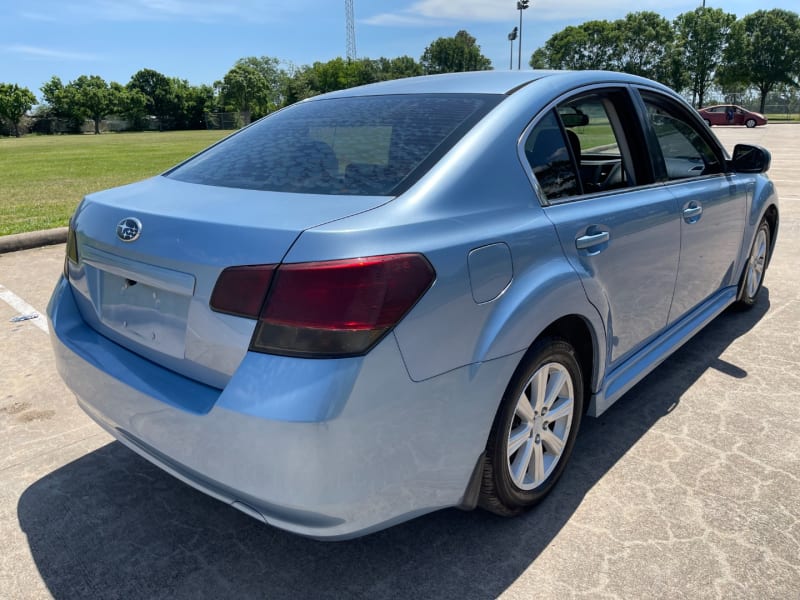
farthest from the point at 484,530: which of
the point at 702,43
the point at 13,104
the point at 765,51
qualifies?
the point at 13,104

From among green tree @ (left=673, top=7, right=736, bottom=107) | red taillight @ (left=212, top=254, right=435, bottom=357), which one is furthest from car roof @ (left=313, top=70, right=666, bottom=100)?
green tree @ (left=673, top=7, right=736, bottom=107)

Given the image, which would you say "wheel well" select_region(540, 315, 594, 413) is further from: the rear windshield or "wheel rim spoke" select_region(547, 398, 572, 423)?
the rear windshield

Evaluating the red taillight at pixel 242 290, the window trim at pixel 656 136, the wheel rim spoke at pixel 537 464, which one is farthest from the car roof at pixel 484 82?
the wheel rim spoke at pixel 537 464

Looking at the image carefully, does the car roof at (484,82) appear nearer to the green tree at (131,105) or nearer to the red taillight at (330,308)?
the red taillight at (330,308)

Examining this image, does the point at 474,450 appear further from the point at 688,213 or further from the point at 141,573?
the point at 688,213

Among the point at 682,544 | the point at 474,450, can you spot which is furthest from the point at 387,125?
the point at 682,544

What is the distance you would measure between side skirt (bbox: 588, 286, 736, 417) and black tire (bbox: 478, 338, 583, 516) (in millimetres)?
211

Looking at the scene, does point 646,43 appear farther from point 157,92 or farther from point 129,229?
point 129,229

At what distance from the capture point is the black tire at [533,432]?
208cm

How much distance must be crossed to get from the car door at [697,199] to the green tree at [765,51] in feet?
231

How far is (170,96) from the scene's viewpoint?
97438mm

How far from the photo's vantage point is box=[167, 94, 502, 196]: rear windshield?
81.0 inches

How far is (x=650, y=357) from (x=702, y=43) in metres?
78.5

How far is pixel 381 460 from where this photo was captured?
170 cm
